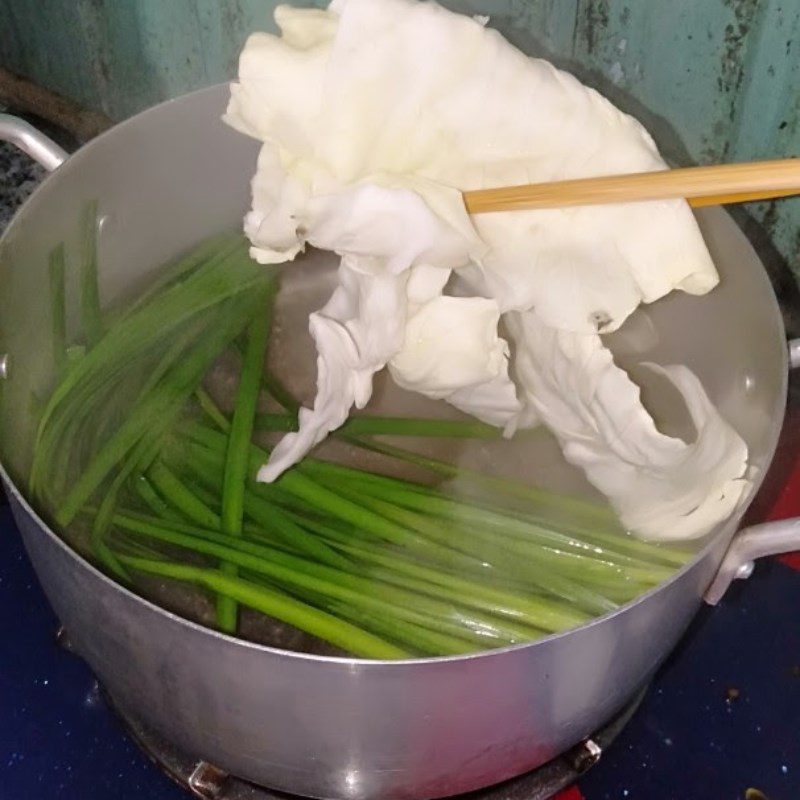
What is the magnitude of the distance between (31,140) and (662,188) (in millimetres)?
546

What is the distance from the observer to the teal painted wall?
0.91 m

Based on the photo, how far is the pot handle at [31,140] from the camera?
0.86 meters

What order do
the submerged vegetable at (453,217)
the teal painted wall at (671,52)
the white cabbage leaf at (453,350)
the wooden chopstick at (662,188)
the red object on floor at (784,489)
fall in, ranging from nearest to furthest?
the wooden chopstick at (662,188) → the submerged vegetable at (453,217) → the white cabbage leaf at (453,350) → the teal painted wall at (671,52) → the red object on floor at (784,489)

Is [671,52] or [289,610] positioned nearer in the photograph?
[289,610]

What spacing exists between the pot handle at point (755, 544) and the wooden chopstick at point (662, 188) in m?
0.23

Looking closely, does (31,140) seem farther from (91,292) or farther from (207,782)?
(207,782)

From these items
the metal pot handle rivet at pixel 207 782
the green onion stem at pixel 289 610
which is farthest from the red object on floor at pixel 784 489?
the metal pot handle rivet at pixel 207 782

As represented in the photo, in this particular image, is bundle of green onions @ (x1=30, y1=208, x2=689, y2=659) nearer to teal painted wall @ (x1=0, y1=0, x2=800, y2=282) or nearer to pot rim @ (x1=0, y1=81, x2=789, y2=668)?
pot rim @ (x1=0, y1=81, x2=789, y2=668)

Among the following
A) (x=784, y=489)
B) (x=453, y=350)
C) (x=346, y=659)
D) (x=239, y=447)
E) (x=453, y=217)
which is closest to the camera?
(x=346, y=659)

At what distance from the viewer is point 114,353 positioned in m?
0.97

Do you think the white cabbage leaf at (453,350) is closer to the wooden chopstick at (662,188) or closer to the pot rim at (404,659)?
the wooden chopstick at (662,188)

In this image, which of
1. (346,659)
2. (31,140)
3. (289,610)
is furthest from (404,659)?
(31,140)

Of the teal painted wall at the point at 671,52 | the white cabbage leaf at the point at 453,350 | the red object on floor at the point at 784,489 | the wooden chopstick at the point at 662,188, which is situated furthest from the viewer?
the red object on floor at the point at 784,489

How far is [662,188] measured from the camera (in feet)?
1.92
